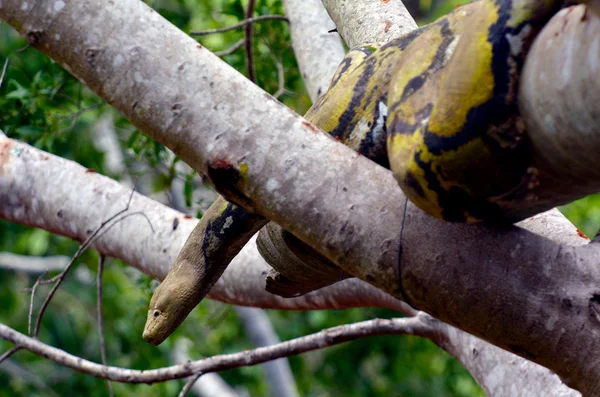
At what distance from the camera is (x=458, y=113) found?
1060 millimetres

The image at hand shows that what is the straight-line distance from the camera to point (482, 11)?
3.50ft

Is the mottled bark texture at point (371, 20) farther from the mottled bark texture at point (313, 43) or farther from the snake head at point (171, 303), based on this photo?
the snake head at point (171, 303)

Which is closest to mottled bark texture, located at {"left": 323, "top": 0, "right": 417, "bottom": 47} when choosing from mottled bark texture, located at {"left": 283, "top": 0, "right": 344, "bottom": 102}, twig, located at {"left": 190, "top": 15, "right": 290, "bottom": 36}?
mottled bark texture, located at {"left": 283, "top": 0, "right": 344, "bottom": 102}

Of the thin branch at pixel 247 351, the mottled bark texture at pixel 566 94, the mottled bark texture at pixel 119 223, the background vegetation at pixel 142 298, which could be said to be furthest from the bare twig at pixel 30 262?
the mottled bark texture at pixel 566 94

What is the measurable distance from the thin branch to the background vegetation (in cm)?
83

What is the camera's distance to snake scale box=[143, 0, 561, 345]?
1.02m

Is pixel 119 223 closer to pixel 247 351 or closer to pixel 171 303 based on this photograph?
pixel 247 351

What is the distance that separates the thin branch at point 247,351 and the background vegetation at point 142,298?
83 cm

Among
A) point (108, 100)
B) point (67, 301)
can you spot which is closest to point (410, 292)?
point (108, 100)

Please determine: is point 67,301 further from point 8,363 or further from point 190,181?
point 190,181

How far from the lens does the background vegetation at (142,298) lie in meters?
3.37

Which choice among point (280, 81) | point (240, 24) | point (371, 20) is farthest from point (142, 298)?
point (371, 20)

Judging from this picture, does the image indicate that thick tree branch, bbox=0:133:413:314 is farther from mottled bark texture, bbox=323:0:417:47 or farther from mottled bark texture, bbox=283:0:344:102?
mottled bark texture, bbox=323:0:417:47

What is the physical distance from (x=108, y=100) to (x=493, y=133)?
72cm
